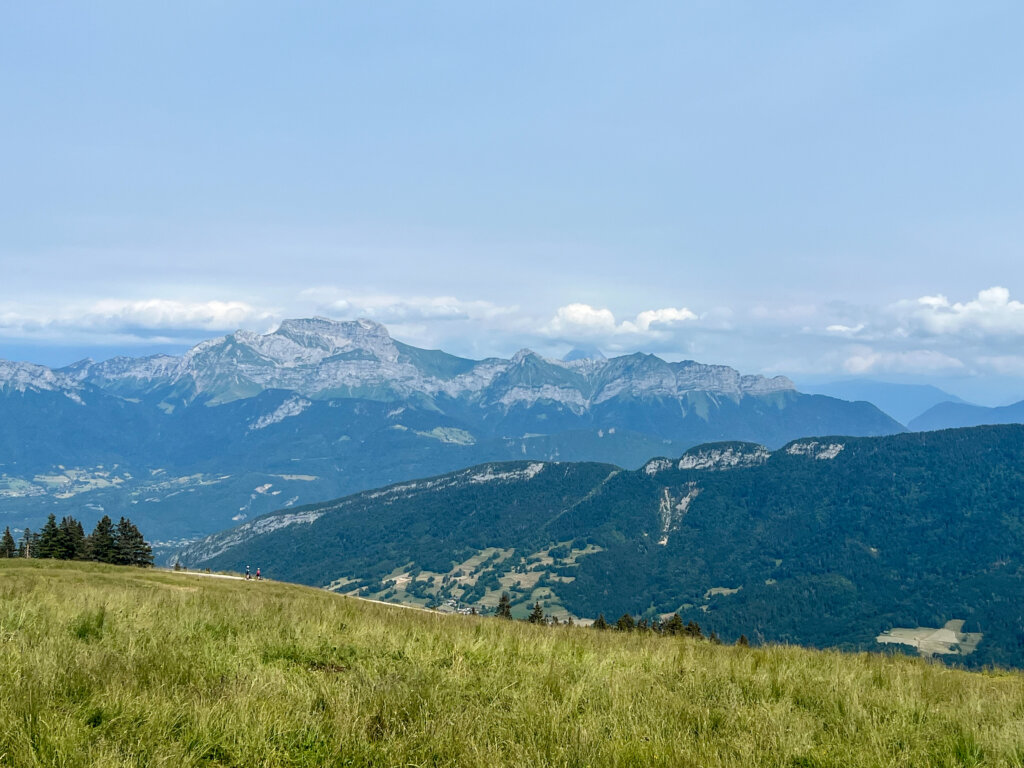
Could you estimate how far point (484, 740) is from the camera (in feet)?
19.8

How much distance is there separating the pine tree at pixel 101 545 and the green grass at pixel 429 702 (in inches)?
2594

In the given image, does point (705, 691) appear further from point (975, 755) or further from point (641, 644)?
point (641, 644)

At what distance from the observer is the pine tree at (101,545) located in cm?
6656

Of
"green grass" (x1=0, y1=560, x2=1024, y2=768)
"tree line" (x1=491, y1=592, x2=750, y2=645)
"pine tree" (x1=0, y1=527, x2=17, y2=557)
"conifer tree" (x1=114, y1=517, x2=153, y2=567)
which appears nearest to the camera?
"green grass" (x1=0, y1=560, x2=1024, y2=768)

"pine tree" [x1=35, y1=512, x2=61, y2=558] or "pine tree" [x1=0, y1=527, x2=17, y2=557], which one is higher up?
"pine tree" [x1=35, y1=512, x2=61, y2=558]

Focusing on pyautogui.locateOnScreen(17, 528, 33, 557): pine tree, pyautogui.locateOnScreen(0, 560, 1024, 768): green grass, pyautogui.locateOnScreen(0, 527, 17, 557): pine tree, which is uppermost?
pyautogui.locateOnScreen(0, 560, 1024, 768): green grass

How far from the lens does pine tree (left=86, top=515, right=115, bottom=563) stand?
66562 millimetres

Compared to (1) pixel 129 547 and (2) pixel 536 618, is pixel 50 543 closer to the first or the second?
(1) pixel 129 547

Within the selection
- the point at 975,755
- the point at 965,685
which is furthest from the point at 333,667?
the point at 965,685

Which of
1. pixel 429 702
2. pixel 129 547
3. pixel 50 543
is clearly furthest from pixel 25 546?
pixel 429 702

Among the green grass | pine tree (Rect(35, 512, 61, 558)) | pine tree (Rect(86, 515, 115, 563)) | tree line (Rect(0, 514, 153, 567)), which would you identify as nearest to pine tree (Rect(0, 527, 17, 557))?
tree line (Rect(0, 514, 153, 567))

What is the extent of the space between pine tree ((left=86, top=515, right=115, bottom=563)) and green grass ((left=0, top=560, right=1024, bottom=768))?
65893mm

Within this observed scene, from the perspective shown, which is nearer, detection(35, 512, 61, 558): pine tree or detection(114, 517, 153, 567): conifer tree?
detection(114, 517, 153, 567): conifer tree

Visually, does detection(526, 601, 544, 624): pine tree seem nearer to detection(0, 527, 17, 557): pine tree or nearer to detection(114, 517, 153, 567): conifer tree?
detection(114, 517, 153, 567): conifer tree
